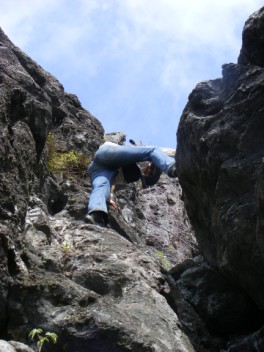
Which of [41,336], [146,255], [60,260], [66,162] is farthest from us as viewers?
[66,162]

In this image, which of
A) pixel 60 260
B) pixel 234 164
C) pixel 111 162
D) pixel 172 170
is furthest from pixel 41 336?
pixel 111 162

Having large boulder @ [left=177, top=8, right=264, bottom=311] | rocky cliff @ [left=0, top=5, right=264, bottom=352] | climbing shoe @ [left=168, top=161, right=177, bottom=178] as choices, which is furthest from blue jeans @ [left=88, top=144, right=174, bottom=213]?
large boulder @ [left=177, top=8, right=264, bottom=311]

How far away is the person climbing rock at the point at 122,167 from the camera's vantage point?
360 inches

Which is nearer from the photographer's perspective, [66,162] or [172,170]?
[172,170]

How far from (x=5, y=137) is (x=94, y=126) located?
6.58m

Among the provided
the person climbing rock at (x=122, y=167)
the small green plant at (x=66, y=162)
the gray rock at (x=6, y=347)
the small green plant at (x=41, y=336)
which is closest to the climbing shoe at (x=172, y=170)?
the person climbing rock at (x=122, y=167)

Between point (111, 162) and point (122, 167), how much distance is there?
209mm

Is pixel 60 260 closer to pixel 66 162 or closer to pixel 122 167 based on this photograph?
pixel 122 167

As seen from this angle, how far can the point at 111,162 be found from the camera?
9.94 m

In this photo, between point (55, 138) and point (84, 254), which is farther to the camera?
point (55, 138)

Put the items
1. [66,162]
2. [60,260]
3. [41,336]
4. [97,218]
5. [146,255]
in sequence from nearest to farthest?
[41,336] < [60,260] < [146,255] < [97,218] < [66,162]

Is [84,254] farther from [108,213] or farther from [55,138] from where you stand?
[55,138]

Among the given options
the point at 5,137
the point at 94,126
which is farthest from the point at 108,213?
the point at 94,126

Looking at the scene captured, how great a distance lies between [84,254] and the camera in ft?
23.0
